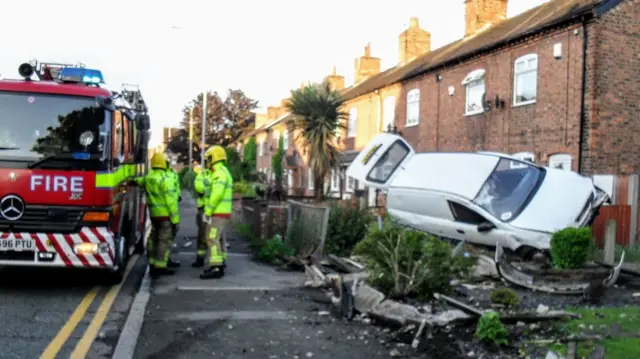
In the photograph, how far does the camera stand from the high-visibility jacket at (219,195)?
32.6 feet

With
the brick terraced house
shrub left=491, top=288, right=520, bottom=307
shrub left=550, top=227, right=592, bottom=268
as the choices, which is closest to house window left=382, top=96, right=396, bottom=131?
the brick terraced house

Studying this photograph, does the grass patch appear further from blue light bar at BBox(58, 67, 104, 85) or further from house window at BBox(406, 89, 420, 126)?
house window at BBox(406, 89, 420, 126)

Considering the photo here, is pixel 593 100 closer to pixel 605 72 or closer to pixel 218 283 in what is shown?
pixel 605 72

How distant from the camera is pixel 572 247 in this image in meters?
8.49

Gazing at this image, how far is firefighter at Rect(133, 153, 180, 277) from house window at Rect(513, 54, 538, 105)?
1060 cm

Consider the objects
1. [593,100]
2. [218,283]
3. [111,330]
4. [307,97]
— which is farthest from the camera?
[307,97]

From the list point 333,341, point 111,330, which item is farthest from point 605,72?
point 111,330

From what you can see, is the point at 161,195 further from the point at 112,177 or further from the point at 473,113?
the point at 473,113

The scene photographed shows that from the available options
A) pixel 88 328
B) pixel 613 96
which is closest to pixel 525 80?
pixel 613 96

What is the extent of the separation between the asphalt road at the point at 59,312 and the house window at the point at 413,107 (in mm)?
15274

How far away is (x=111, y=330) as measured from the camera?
6750mm

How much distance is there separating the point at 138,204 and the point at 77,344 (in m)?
5.98

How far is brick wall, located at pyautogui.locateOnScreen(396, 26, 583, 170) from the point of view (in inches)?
615

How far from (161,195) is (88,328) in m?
3.70
